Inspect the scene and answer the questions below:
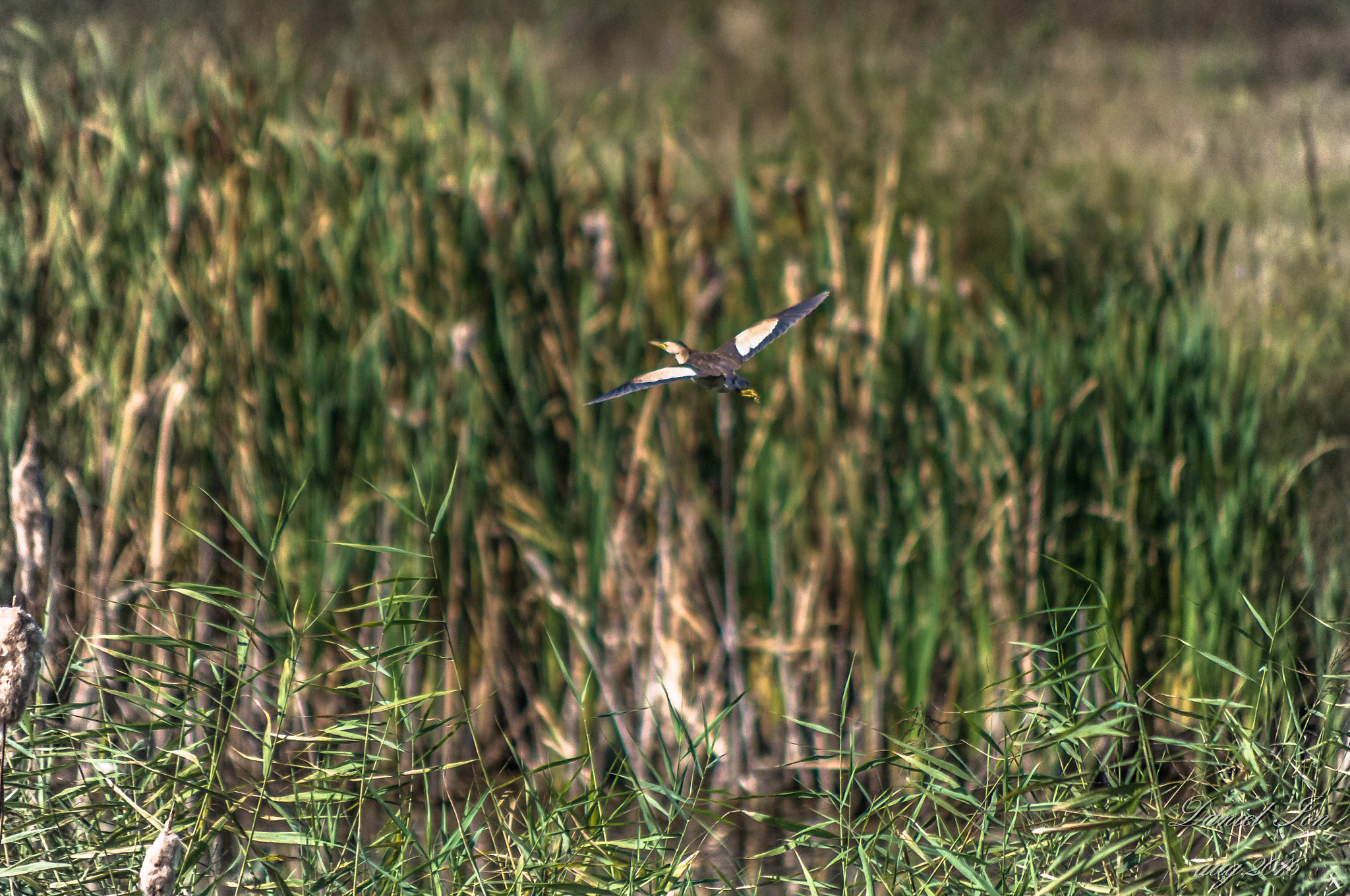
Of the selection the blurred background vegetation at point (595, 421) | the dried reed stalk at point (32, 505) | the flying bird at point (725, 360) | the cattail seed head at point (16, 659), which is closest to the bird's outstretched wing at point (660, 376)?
the flying bird at point (725, 360)

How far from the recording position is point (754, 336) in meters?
0.94

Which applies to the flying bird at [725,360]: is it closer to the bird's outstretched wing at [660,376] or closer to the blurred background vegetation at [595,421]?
the bird's outstretched wing at [660,376]

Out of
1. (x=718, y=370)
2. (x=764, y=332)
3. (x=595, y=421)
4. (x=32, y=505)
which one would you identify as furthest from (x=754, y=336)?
(x=595, y=421)

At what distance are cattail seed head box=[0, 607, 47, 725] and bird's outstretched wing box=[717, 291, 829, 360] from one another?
2.05 ft

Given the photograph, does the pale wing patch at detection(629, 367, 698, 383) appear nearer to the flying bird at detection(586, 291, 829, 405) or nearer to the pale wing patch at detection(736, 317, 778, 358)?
the flying bird at detection(586, 291, 829, 405)

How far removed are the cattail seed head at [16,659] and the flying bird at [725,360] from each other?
1.71 ft

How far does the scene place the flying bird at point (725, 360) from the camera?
0.78 meters

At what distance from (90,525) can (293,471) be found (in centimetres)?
45

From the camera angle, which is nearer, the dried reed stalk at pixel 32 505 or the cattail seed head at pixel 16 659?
the cattail seed head at pixel 16 659

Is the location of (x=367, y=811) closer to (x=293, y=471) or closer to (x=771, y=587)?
(x=293, y=471)

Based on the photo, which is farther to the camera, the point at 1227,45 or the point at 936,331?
the point at 1227,45

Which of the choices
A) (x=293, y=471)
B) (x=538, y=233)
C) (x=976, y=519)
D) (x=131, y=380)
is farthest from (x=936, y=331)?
(x=131, y=380)

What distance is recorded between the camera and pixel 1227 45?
8.96 m

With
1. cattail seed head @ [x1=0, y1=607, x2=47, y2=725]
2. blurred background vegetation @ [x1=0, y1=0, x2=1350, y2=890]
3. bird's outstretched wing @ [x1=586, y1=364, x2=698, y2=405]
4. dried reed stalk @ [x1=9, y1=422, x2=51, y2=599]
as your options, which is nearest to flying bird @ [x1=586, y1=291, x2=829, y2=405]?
bird's outstretched wing @ [x1=586, y1=364, x2=698, y2=405]
